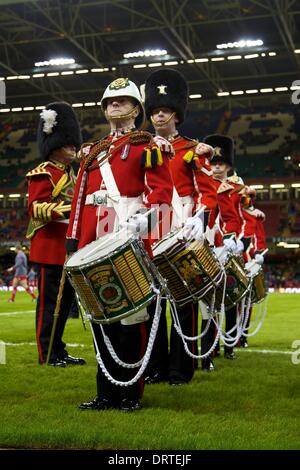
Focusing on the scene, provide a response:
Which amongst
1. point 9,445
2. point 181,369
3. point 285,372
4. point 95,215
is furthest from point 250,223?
point 9,445

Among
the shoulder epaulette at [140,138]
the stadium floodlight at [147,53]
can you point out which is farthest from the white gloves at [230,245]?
the stadium floodlight at [147,53]

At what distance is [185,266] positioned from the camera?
4.37 m

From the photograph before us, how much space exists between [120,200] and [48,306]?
2.15 meters

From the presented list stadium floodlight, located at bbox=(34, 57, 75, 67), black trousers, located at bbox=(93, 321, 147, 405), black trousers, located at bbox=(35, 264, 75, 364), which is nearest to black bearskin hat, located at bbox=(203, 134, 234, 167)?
black trousers, located at bbox=(35, 264, 75, 364)

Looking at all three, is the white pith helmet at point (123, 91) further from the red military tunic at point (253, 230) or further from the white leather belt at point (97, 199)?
the red military tunic at point (253, 230)

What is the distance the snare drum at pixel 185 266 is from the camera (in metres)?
4.35

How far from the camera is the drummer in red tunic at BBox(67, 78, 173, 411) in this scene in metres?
4.23

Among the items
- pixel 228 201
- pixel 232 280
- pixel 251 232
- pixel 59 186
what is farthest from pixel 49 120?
pixel 251 232

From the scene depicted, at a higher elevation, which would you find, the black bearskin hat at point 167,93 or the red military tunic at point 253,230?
the black bearskin hat at point 167,93

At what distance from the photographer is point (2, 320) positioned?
11.6 meters

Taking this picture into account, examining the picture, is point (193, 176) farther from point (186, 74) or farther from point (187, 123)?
point (187, 123)

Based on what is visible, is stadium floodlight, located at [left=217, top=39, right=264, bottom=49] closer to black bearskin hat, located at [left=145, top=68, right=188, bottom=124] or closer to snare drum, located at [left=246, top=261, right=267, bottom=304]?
snare drum, located at [left=246, top=261, right=267, bottom=304]

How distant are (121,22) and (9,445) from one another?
27.4 m

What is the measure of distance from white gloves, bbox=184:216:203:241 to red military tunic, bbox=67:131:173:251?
19cm
